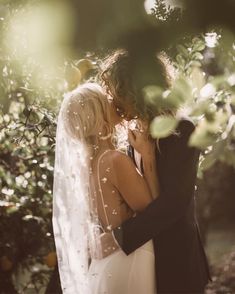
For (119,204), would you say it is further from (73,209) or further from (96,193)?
(73,209)

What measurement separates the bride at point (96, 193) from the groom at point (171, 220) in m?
0.05

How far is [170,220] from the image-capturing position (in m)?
2.43

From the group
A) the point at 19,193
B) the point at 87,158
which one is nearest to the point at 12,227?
the point at 19,193

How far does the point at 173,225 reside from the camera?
8.16ft

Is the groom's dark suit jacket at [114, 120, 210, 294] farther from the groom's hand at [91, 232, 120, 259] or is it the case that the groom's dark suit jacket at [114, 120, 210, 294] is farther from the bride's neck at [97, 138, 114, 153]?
the bride's neck at [97, 138, 114, 153]

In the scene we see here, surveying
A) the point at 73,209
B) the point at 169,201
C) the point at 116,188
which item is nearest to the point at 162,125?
the point at 169,201

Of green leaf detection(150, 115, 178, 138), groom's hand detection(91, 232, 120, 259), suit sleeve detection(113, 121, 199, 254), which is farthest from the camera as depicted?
groom's hand detection(91, 232, 120, 259)

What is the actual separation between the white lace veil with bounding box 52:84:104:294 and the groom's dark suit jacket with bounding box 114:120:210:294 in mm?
170

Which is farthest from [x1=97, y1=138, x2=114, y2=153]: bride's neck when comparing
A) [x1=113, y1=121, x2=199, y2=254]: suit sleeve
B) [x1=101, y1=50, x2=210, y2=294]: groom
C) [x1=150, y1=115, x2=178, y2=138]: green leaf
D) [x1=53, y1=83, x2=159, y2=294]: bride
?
[x1=150, y1=115, x2=178, y2=138]: green leaf

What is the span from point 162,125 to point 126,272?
1.79 m

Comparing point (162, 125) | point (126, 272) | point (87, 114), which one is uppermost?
point (87, 114)

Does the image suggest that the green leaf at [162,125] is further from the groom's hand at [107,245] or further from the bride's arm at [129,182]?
the groom's hand at [107,245]

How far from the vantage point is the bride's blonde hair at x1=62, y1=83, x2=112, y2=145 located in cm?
248

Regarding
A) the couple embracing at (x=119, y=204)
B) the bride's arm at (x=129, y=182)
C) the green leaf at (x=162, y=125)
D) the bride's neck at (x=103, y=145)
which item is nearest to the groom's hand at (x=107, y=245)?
the couple embracing at (x=119, y=204)
